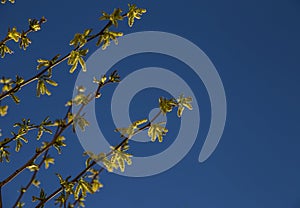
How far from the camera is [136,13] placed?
614mm

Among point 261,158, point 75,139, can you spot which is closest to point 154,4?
point 75,139

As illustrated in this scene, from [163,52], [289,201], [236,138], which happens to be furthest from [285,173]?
[163,52]

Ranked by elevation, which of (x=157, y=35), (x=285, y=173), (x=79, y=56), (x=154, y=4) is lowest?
(x=79, y=56)

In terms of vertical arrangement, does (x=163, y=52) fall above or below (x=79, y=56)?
above

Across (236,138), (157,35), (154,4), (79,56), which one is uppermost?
(154,4)

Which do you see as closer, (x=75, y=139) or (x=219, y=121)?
(x=75, y=139)

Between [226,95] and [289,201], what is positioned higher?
[226,95]

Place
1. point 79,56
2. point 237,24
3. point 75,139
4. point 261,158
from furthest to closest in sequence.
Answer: point 261,158 < point 237,24 < point 75,139 < point 79,56

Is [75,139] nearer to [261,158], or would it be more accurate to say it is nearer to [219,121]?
[219,121]

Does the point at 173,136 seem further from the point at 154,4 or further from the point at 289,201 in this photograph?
the point at 289,201

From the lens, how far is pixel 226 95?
213 centimetres

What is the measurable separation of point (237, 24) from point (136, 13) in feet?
5.29

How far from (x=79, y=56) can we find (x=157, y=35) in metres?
1.47

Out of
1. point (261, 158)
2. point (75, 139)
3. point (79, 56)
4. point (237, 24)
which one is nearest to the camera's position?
point (79, 56)
